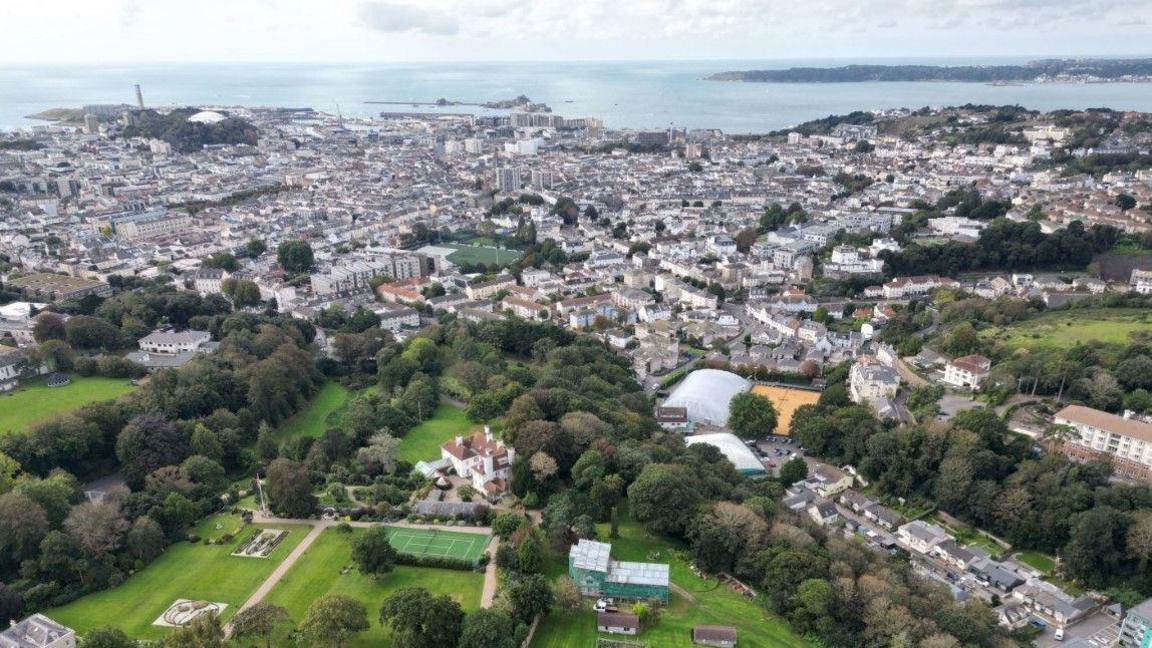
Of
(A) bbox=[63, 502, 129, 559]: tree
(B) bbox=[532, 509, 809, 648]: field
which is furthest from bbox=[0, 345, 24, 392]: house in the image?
(B) bbox=[532, 509, 809, 648]: field

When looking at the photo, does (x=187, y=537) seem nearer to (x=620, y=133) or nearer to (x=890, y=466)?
(x=890, y=466)

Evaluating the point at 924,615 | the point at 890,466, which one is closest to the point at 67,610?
the point at 924,615

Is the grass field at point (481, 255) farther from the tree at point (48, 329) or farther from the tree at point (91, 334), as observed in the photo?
the tree at point (48, 329)

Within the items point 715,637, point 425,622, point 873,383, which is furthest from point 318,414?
point 873,383

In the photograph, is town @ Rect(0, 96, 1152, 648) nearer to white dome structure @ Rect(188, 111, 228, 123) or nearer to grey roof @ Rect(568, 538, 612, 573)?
grey roof @ Rect(568, 538, 612, 573)

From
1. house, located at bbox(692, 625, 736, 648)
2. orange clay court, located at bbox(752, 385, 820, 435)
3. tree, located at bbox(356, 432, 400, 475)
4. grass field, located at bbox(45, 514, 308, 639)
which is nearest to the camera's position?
house, located at bbox(692, 625, 736, 648)

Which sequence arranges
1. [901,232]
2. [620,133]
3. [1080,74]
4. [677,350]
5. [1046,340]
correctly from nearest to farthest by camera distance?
1. [1046,340]
2. [677,350]
3. [901,232]
4. [620,133]
5. [1080,74]

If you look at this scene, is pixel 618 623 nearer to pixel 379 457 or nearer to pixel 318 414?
pixel 379 457
